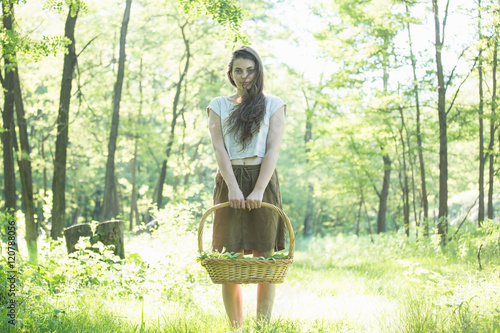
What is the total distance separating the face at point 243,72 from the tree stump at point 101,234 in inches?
141

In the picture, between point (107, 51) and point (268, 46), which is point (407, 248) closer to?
point (268, 46)

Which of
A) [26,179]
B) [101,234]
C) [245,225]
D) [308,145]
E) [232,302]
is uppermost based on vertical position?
[308,145]

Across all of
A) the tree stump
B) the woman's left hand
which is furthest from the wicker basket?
the tree stump

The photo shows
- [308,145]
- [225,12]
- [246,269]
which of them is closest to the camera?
[246,269]

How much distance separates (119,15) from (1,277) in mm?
14547

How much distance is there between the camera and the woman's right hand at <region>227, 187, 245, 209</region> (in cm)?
312

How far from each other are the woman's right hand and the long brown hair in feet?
1.20

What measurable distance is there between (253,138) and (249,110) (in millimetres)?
197

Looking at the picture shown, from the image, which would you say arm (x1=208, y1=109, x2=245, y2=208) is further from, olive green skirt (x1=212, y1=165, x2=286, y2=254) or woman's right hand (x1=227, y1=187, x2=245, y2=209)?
olive green skirt (x1=212, y1=165, x2=286, y2=254)

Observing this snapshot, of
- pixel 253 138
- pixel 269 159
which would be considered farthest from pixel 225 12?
pixel 269 159

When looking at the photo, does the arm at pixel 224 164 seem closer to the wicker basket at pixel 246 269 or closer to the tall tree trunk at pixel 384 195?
the wicker basket at pixel 246 269

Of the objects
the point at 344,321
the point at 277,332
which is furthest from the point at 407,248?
the point at 277,332

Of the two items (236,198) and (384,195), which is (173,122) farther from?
(236,198)

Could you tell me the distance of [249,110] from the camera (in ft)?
11.0
